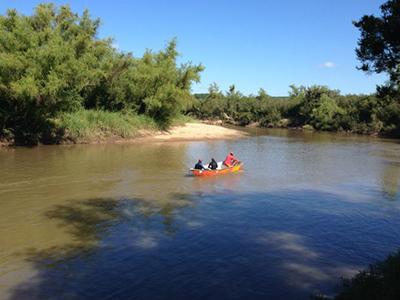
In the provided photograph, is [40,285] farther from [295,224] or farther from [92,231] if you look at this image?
[295,224]

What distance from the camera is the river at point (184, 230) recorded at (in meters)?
9.97

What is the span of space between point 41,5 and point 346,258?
38.0m

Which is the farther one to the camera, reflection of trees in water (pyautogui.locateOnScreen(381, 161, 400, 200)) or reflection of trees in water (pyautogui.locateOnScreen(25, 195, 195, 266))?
reflection of trees in water (pyautogui.locateOnScreen(381, 161, 400, 200))

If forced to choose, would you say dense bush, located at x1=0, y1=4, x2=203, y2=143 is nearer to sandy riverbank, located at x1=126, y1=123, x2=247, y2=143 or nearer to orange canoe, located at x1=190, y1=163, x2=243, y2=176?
sandy riverbank, located at x1=126, y1=123, x2=247, y2=143

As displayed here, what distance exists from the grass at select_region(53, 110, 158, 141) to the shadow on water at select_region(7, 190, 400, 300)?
70.2 feet

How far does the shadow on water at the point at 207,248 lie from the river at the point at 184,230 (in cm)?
4

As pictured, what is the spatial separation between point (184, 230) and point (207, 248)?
1.83 m

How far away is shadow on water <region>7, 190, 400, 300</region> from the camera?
383 inches

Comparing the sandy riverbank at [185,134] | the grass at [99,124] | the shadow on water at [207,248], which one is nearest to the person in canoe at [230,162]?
the shadow on water at [207,248]

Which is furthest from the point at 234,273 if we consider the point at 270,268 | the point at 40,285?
the point at 40,285

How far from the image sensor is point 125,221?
1491 cm

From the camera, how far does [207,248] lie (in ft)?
40.6

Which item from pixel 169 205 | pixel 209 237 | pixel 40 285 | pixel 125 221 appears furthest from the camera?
pixel 169 205

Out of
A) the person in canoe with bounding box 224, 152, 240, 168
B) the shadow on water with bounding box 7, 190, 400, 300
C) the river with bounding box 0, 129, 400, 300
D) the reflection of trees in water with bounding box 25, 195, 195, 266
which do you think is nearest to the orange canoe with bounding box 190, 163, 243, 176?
the person in canoe with bounding box 224, 152, 240, 168
